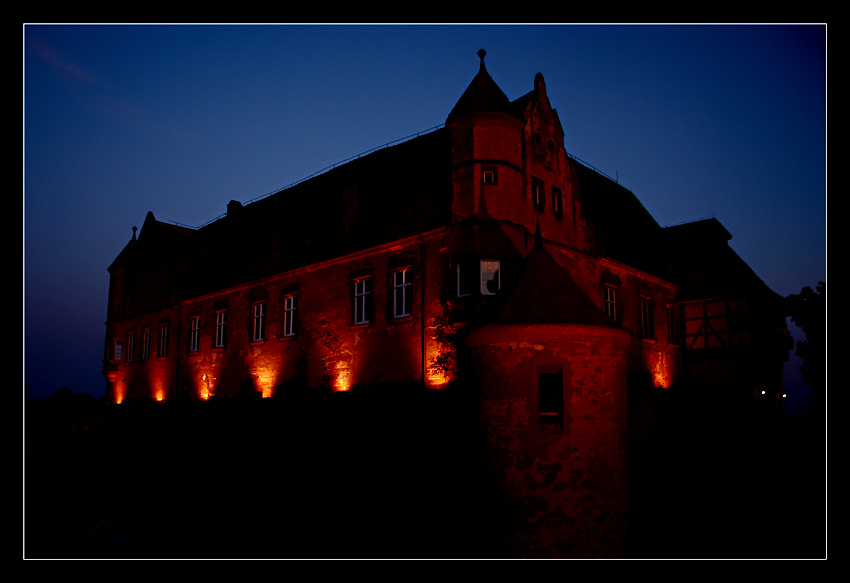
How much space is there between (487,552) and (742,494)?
9.04 metres

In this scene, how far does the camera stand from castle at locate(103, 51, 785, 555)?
15062 millimetres

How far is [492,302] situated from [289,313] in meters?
13.2

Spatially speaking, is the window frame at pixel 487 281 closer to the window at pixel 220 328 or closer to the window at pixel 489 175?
the window at pixel 489 175

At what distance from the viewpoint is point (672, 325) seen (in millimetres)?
29250

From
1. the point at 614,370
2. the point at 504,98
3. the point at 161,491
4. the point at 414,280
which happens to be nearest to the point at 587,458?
the point at 614,370

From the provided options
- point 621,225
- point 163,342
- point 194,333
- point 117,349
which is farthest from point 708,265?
point 117,349

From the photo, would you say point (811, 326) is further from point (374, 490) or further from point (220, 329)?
point (220, 329)

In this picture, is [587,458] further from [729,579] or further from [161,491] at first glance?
[161,491]

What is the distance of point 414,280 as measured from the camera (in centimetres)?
2269

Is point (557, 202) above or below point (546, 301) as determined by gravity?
above

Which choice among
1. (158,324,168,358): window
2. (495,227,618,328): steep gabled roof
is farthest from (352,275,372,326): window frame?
(158,324,168,358): window

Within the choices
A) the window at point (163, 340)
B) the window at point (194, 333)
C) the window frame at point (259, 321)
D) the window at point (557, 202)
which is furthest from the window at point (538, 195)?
the window at point (163, 340)

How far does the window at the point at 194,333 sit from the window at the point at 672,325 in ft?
67.5

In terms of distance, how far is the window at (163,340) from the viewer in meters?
33.9
